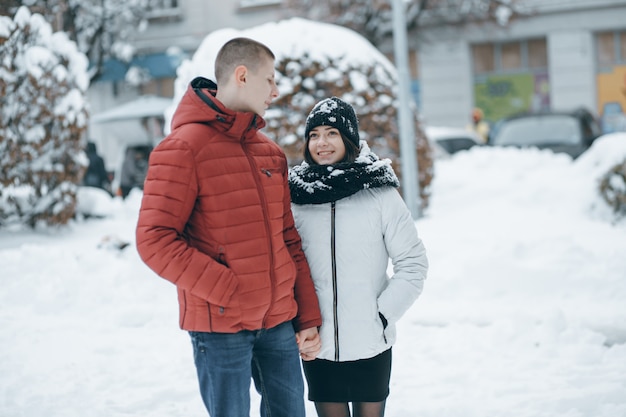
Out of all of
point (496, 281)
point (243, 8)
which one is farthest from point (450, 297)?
point (243, 8)

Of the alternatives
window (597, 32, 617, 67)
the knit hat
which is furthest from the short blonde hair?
window (597, 32, 617, 67)

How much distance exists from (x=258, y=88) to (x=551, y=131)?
11.1 m

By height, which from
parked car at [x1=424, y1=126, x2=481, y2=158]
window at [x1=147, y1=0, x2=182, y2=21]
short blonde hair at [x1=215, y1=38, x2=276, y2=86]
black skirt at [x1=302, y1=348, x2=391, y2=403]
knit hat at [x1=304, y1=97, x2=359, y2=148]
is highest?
window at [x1=147, y1=0, x2=182, y2=21]

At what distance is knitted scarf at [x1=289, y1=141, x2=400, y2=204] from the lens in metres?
3.14

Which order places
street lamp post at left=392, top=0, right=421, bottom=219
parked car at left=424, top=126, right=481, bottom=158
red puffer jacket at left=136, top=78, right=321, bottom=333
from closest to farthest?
red puffer jacket at left=136, top=78, right=321, bottom=333 < street lamp post at left=392, top=0, right=421, bottom=219 < parked car at left=424, top=126, right=481, bottom=158

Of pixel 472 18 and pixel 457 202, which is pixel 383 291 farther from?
pixel 472 18

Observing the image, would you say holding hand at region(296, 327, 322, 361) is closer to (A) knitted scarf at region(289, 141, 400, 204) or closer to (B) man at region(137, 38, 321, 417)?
(B) man at region(137, 38, 321, 417)

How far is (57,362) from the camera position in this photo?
17.4 feet

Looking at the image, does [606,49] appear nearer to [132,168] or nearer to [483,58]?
[483,58]

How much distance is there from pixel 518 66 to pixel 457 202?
50.4ft

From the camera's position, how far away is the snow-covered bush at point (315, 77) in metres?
7.25

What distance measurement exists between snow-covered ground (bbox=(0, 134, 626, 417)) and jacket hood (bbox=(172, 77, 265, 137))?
7.00 ft

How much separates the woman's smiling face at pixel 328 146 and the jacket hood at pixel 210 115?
0.47 metres

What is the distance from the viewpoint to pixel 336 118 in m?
3.25
